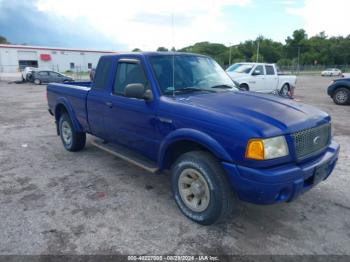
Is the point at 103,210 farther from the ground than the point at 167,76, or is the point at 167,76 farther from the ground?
the point at 167,76

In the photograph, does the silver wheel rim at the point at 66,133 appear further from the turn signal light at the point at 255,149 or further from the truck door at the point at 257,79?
the truck door at the point at 257,79

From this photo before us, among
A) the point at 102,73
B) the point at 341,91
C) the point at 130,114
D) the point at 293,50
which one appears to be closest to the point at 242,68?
the point at 341,91

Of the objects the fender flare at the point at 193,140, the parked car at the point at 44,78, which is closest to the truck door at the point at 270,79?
the fender flare at the point at 193,140

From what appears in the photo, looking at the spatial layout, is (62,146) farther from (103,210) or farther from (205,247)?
(205,247)

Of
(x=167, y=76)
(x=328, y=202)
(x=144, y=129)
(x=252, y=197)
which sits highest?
(x=167, y=76)

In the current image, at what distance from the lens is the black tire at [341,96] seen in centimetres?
1254

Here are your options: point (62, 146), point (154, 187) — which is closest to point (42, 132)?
point (62, 146)

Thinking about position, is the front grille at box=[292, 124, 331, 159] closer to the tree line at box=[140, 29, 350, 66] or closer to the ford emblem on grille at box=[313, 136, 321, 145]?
the ford emblem on grille at box=[313, 136, 321, 145]

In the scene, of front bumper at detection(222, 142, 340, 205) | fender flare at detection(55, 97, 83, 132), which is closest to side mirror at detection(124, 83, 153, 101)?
front bumper at detection(222, 142, 340, 205)

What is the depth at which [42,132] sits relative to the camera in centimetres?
775

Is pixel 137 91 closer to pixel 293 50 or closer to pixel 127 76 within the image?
pixel 127 76

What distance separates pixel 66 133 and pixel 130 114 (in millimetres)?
2596

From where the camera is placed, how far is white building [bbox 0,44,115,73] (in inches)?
2211

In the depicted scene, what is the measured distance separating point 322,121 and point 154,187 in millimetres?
2398
